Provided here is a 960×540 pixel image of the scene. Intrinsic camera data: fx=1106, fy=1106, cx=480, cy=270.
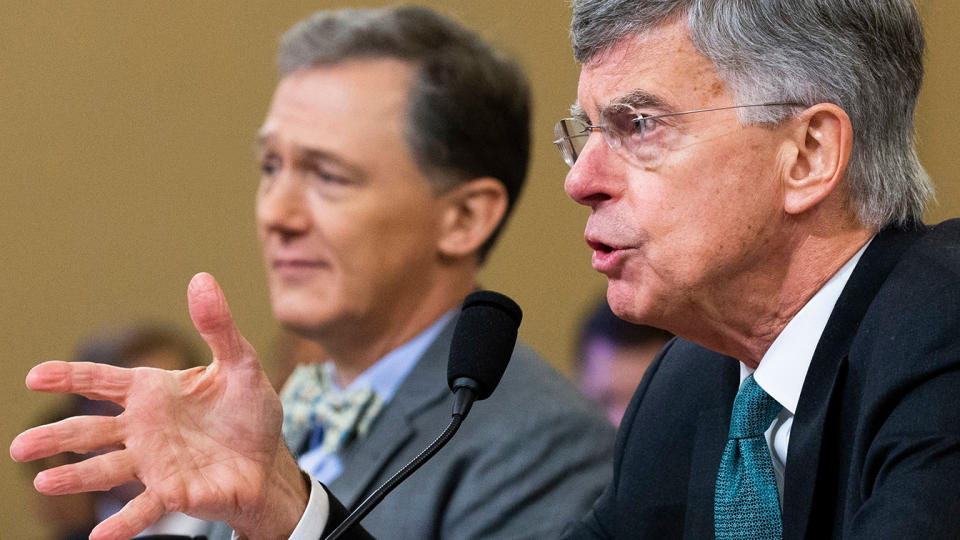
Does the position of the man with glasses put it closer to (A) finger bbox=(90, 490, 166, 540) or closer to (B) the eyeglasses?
(B) the eyeglasses

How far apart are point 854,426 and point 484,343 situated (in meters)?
0.43

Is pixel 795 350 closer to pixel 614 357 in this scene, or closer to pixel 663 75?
pixel 663 75

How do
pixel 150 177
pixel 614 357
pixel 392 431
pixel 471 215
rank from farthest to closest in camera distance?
pixel 150 177
pixel 614 357
pixel 471 215
pixel 392 431

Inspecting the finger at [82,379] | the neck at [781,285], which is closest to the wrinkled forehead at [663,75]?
the neck at [781,285]

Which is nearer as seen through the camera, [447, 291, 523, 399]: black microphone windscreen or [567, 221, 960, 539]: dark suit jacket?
[567, 221, 960, 539]: dark suit jacket

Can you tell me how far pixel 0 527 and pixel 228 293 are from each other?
4.03 ft

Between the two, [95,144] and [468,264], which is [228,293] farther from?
[468,264]

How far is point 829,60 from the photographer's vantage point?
1.33 metres

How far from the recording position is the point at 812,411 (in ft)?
4.13

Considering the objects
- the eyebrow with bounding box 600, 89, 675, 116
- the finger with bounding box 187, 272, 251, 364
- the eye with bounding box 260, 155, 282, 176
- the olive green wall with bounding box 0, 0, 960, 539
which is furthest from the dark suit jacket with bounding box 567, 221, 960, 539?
the olive green wall with bounding box 0, 0, 960, 539

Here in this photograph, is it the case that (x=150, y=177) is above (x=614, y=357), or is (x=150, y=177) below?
above

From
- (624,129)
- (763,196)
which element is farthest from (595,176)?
(763,196)

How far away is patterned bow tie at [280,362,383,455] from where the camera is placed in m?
2.17

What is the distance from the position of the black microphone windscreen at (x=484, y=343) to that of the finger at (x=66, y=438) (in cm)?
41
